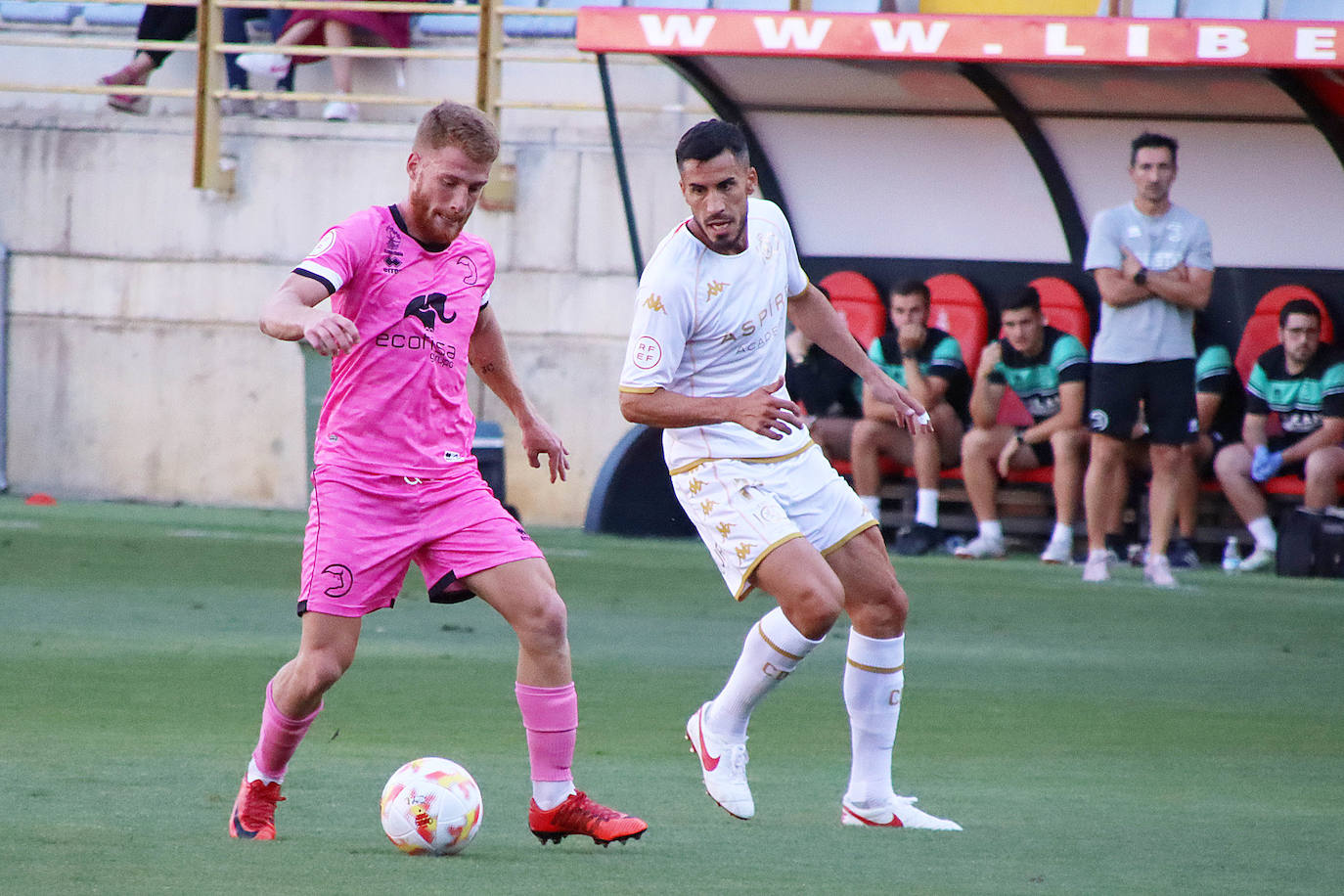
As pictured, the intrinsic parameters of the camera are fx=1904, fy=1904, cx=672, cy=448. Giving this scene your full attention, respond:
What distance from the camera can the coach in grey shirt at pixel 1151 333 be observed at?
1053cm

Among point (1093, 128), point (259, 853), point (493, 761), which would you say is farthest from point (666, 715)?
point (1093, 128)

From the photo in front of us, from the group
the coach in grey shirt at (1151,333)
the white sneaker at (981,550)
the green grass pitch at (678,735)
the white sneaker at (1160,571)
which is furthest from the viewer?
the white sneaker at (981,550)

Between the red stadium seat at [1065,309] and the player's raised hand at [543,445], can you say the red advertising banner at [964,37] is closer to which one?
Result: the red stadium seat at [1065,309]

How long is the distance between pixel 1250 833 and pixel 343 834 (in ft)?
7.50

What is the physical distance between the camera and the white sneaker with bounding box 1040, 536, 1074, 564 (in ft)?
39.5

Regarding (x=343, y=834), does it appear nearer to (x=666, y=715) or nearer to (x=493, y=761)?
(x=493, y=761)

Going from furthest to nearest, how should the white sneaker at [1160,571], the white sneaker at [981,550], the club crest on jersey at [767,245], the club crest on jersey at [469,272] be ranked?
the white sneaker at [981,550] < the white sneaker at [1160,571] < the club crest on jersey at [767,245] < the club crest on jersey at [469,272]

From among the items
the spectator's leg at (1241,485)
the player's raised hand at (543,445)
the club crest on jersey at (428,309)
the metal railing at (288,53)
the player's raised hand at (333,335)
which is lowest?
the spectator's leg at (1241,485)

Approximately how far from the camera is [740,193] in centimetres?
550

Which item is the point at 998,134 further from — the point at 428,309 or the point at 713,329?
the point at 428,309

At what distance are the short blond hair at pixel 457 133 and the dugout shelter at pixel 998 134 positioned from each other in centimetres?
703

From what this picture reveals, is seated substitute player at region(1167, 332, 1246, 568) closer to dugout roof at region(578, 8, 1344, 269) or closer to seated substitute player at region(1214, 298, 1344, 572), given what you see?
seated substitute player at region(1214, 298, 1344, 572)

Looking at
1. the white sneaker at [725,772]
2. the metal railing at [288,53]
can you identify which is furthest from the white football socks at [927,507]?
the white sneaker at [725,772]

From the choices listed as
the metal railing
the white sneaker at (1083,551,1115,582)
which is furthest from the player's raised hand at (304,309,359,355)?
the metal railing
